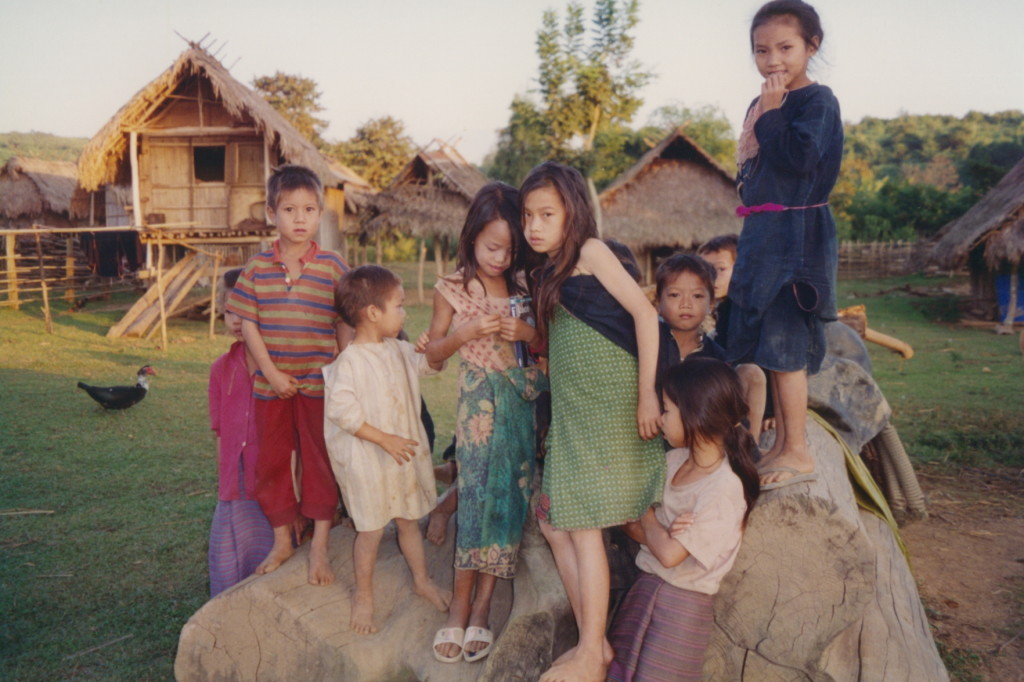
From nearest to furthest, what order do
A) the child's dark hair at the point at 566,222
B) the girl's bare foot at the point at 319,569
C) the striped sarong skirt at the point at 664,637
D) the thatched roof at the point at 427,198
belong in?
the striped sarong skirt at the point at 664,637, the child's dark hair at the point at 566,222, the girl's bare foot at the point at 319,569, the thatched roof at the point at 427,198

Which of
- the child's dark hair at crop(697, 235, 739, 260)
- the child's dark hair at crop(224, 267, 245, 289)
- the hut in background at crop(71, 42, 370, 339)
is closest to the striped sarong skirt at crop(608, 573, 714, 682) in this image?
the child's dark hair at crop(697, 235, 739, 260)

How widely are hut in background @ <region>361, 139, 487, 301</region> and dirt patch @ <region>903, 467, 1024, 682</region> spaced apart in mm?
14926

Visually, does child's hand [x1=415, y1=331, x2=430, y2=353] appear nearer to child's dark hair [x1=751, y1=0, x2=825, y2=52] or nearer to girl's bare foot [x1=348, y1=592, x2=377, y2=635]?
girl's bare foot [x1=348, y1=592, x2=377, y2=635]

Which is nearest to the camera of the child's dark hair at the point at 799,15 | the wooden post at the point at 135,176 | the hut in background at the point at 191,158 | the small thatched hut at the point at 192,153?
the child's dark hair at the point at 799,15

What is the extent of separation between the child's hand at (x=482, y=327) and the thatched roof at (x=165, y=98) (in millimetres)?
12859

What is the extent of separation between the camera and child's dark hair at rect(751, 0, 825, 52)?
2623 millimetres

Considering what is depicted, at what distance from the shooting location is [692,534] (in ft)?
7.80

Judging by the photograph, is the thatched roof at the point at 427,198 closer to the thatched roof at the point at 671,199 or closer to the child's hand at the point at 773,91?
the thatched roof at the point at 671,199

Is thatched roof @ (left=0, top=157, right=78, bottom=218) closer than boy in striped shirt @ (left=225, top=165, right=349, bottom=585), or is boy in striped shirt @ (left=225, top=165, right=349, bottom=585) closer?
boy in striped shirt @ (left=225, top=165, right=349, bottom=585)

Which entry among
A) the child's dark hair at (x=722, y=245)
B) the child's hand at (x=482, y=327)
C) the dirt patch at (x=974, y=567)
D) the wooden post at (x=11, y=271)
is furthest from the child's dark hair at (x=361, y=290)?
the wooden post at (x=11, y=271)

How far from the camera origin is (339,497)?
327 centimetres

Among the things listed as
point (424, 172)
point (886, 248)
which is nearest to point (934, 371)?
point (424, 172)

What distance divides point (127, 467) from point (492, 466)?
435 cm

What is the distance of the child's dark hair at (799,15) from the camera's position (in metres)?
2.62
